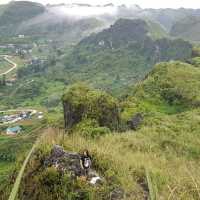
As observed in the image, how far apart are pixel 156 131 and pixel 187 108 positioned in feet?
45.8

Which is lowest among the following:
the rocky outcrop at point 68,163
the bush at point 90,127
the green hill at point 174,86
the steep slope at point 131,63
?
the steep slope at point 131,63

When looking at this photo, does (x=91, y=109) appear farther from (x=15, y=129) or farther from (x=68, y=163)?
(x=15, y=129)

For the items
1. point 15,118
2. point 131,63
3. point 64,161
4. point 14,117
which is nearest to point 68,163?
point 64,161

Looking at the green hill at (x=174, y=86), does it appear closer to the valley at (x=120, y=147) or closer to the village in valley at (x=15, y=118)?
the valley at (x=120, y=147)

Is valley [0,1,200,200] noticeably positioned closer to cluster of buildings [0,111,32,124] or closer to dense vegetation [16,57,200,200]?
dense vegetation [16,57,200,200]

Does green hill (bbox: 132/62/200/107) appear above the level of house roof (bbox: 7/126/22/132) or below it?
above

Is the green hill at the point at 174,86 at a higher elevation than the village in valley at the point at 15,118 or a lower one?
higher


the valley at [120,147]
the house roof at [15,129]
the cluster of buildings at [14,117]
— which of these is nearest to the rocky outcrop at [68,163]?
the valley at [120,147]

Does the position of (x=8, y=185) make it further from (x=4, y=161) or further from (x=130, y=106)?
(x=4, y=161)

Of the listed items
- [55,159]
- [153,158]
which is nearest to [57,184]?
[55,159]

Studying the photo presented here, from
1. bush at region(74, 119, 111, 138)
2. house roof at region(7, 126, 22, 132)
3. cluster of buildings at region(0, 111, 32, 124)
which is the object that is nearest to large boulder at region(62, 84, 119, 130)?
bush at region(74, 119, 111, 138)

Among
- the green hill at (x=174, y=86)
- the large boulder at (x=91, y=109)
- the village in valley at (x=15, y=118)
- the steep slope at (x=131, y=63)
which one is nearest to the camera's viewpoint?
the large boulder at (x=91, y=109)

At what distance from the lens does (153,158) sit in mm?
10219

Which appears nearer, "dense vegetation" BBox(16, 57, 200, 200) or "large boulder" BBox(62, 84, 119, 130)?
"dense vegetation" BBox(16, 57, 200, 200)
